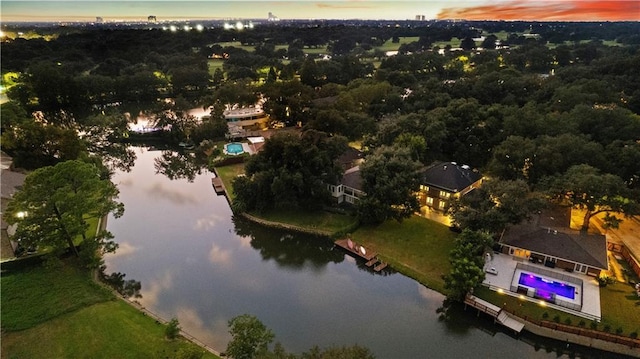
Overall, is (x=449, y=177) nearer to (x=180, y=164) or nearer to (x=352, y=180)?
(x=352, y=180)

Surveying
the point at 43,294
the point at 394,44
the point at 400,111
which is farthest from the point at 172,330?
the point at 394,44

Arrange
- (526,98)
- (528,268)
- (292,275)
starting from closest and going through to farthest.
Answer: (528,268) < (292,275) < (526,98)

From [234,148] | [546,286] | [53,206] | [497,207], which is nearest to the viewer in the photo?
[546,286]

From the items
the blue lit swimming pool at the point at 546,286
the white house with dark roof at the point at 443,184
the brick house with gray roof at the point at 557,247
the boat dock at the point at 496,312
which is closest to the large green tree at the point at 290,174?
the white house with dark roof at the point at 443,184

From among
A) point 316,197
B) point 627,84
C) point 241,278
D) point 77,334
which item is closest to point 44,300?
point 77,334

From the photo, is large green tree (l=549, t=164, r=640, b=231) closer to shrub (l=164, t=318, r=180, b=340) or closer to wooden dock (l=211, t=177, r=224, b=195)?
shrub (l=164, t=318, r=180, b=340)

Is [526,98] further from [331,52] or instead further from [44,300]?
[331,52]
